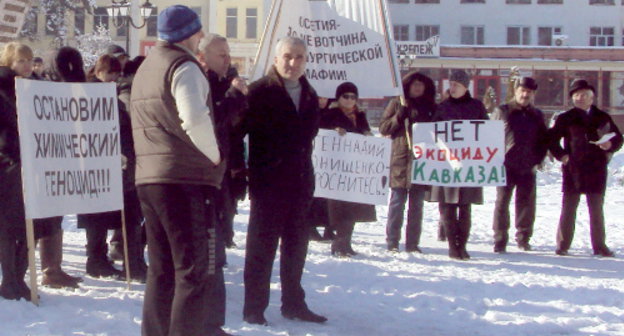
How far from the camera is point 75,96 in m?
6.94

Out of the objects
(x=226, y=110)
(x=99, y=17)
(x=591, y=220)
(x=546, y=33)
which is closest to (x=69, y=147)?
(x=226, y=110)

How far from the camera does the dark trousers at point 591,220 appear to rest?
9.97 m

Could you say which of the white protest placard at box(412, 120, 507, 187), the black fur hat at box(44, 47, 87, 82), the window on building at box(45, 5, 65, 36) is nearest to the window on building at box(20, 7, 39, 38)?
the window on building at box(45, 5, 65, 36)

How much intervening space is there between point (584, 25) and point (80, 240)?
51.5m

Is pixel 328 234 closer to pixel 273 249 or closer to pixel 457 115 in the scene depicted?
pixel 457 115

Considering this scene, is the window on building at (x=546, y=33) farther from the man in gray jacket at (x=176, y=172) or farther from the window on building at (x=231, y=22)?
the man in gray jacket at (x=176, y=172)

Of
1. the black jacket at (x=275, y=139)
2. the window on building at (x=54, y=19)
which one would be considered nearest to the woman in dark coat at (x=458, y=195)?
the black jacket at (x=275, y=139)

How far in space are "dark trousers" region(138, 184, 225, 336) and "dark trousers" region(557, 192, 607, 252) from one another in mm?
5551

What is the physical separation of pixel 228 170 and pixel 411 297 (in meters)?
1.86

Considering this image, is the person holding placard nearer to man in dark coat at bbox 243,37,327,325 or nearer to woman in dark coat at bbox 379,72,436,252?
man in dark coat at bbox 243,37,327,325

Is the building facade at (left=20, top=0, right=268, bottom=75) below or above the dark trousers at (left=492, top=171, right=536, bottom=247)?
above

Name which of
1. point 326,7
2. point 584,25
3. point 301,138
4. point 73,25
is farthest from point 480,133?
point 584,25

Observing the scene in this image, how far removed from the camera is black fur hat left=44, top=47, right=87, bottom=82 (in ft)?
23.5

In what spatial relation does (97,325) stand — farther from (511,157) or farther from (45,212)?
(511,157)
